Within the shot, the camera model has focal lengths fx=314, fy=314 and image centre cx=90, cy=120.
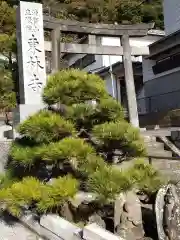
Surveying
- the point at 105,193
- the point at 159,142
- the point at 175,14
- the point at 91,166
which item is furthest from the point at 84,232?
the point at 175,14

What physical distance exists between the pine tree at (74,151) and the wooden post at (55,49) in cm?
397

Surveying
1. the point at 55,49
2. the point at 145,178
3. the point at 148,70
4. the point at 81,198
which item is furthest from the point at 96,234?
the point at 148,70

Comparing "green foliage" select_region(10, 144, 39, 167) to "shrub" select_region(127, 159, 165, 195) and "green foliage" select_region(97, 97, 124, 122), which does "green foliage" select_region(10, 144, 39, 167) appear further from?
"shrub" select_region(127, 159, 165, 195)

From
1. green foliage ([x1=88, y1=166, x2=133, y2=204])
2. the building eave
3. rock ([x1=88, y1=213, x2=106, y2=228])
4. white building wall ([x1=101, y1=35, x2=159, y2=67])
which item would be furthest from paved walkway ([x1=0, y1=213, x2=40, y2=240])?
white building wall ([x1=101, y1=35, x2=159, y2=67])

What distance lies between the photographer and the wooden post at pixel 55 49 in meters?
8.73

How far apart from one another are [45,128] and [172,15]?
1479cm

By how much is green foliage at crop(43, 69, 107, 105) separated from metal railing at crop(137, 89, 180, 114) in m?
9.55

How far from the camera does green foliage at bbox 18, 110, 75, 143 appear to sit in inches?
161

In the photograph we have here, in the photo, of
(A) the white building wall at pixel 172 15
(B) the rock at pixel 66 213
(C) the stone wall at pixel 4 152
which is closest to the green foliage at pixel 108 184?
(B) the rock at pixel 66 213

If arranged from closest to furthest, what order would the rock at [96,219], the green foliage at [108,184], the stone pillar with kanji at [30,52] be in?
the green foliage at [108,184] → the rock at [96,219] → the stone pillar with kanji at [30,52]

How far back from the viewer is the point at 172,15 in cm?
1681

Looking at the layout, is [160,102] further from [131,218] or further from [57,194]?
[57,194]

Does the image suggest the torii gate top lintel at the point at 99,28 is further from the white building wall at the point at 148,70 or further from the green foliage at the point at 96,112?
the white building wall at the point at 148,70

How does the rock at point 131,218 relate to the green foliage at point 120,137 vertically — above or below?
below
